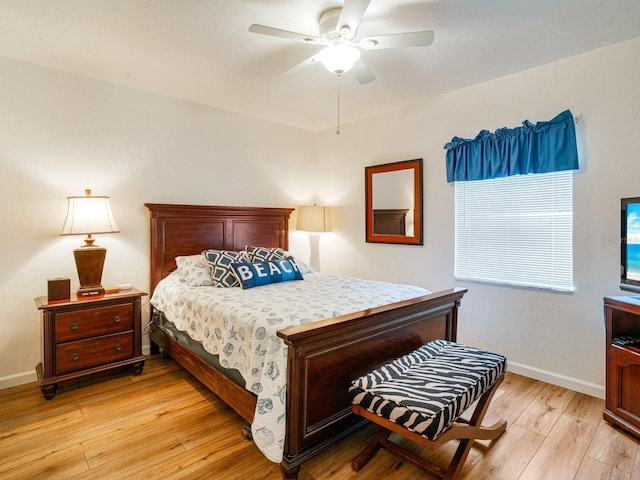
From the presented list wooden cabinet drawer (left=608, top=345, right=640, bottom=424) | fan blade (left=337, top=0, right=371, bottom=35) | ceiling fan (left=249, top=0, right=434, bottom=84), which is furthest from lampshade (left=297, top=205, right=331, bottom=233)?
wooden cabinet drawer (left=608, top=345, right=640, bottom=424)

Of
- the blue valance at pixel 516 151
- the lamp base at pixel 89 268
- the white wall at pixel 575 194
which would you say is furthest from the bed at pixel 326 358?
the blue valance at pixel 516 151

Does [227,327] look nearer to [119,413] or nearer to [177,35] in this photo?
[119,413]

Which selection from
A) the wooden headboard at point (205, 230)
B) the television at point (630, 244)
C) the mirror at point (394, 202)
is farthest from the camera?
the mirror at point (394, 202)

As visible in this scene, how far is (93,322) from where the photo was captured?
2740 mm

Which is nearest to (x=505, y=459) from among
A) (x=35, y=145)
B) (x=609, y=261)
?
(x=609, y=261)

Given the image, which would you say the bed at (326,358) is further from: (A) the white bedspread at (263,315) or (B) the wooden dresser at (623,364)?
(B) the wooden dresser at (623,364)

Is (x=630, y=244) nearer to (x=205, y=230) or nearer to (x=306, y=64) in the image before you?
(x=306, y=64)

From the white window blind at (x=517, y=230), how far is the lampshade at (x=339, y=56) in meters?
1.80

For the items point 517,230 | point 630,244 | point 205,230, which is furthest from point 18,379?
point 630,244

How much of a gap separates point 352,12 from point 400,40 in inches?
14.7

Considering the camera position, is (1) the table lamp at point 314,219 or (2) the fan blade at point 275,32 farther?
(1) the table lamp at point 314,219

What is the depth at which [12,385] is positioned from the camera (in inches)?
109

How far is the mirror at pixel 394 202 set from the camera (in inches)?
146

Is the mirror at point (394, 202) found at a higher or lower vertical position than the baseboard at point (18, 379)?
higher
